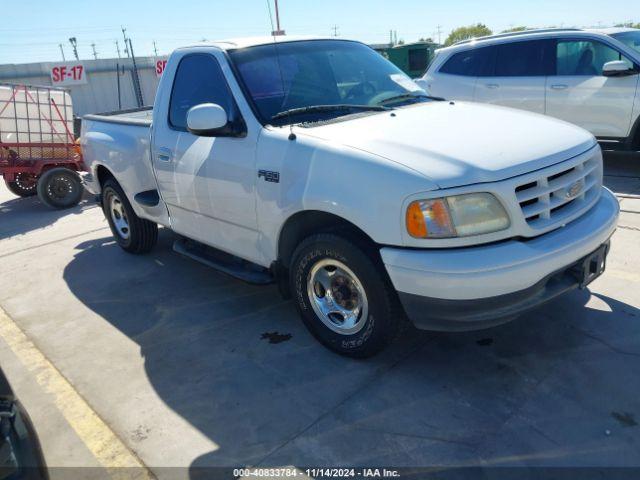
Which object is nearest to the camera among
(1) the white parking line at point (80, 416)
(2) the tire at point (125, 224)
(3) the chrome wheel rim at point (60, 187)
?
(1) the white parking line at point (80, 416)

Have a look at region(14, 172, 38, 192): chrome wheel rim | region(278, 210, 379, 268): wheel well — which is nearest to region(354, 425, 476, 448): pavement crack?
region(278, 210, 379, 268): wheel well

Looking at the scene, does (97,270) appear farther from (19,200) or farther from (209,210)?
(19,200)

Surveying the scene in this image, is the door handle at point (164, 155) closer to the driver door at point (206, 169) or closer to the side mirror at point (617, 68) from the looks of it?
the driver door at point (206, 169)

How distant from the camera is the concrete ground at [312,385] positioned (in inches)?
104

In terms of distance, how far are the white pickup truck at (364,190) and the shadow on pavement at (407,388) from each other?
0.36 metres

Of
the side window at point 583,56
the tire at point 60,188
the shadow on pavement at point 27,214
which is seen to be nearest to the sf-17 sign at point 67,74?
the shadow on pavement at point 27,214

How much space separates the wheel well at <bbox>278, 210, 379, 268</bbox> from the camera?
3022 millimetres

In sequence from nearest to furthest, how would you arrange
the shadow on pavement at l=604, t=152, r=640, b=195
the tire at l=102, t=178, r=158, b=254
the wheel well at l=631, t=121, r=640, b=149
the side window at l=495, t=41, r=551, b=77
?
the tire at l=102, t=178, r=158, b=254, the shadow on pavement at l=604, t=152, r=640, b=195, the wheel well at l=631, t=121, r=640, b=149, the side window at l=495, t=41, r=551, b=77

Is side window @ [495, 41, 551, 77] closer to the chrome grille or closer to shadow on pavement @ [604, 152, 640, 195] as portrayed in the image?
shadow on pavement @ [604, 152, 640, 195]

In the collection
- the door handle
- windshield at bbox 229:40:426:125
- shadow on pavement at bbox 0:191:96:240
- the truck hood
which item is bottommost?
shadow on pavement at bbox 0:191:96:240

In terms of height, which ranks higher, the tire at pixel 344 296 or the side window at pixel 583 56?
the side window at pixel 583 56

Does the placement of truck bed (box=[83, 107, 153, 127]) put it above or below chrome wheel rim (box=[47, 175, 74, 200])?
above

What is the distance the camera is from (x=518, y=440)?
258 centimetres

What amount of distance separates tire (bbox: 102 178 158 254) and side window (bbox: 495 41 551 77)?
217 inches
